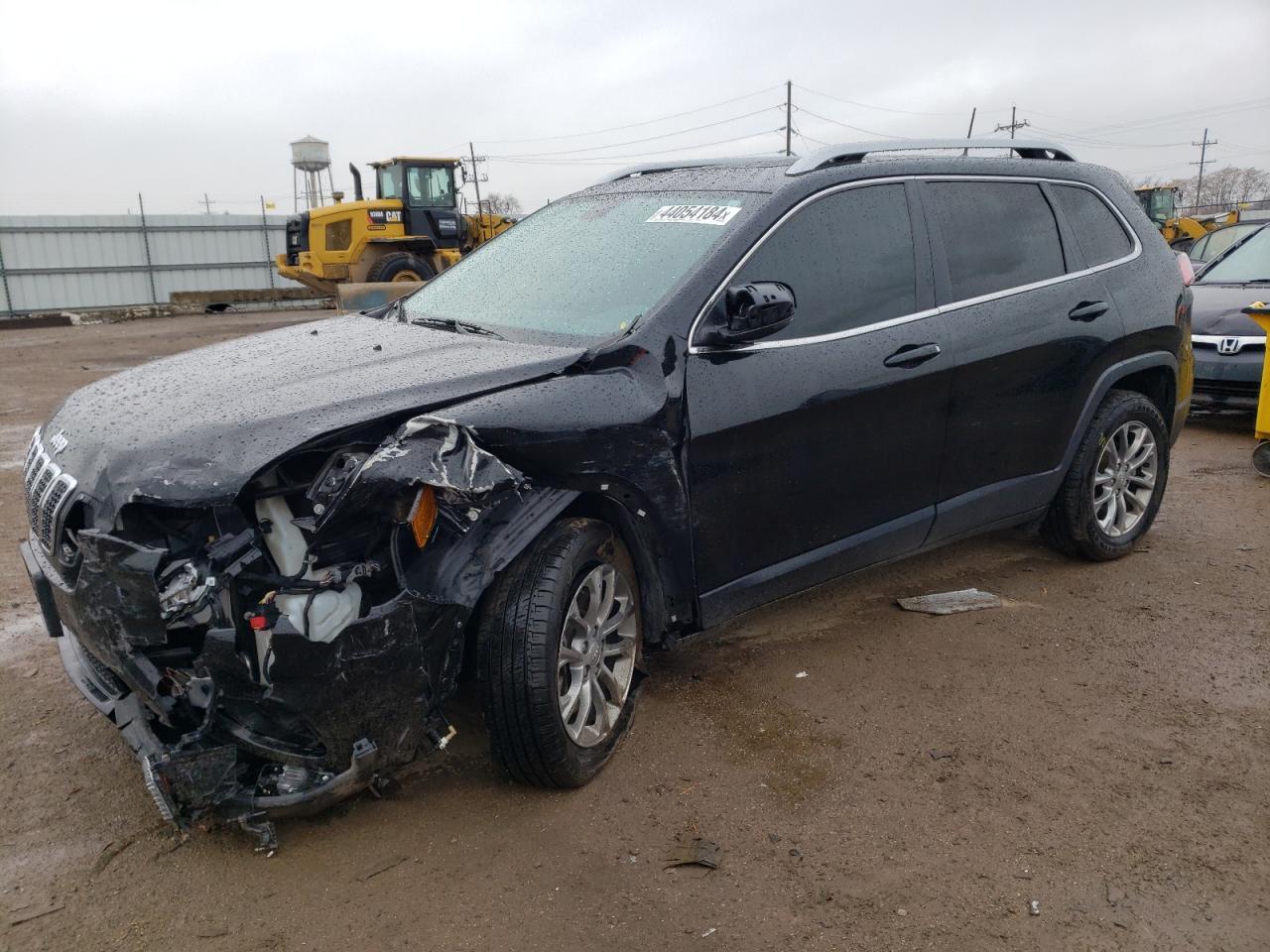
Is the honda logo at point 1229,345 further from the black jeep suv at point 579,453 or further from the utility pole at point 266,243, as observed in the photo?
the utility pole at point 266,243

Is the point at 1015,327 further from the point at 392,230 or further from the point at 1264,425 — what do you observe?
the point at 392,230

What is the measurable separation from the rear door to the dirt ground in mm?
635

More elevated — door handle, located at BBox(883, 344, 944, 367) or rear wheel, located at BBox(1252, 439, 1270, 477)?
door handle, located at BBox(883, 344, 944, 367)

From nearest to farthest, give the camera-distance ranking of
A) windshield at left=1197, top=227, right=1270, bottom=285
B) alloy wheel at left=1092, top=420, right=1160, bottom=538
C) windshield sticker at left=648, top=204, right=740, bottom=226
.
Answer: windshield sticker at left=648, top=204, right=740, bottom=226, alloy wheel at left=1092, top=420, right=1160, bottom=538, windshield at left=1197, top=227, right=1270, bottom=285

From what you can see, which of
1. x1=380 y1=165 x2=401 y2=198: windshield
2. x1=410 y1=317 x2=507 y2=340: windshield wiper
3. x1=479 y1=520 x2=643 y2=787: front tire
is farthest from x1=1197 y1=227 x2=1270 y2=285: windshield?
x1=380 y1=165 x2=401 y2=198: windshield

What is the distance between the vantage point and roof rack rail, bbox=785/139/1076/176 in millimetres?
3660

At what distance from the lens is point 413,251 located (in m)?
20.5

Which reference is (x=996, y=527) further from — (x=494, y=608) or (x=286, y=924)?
(x=286, y=924)

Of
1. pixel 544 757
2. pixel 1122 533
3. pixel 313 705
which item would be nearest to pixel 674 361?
pixel 544 757

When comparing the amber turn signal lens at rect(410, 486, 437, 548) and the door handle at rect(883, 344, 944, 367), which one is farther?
the door handle at rect(883, 344, 944, 367)

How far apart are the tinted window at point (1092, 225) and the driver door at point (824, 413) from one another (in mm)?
1102

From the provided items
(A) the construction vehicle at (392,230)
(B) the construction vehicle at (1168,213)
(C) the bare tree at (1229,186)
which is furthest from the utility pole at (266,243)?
(C) the bare tree at (1229,186)

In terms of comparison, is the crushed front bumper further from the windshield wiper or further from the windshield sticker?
the windshield sticker

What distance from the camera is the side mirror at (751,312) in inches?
123
